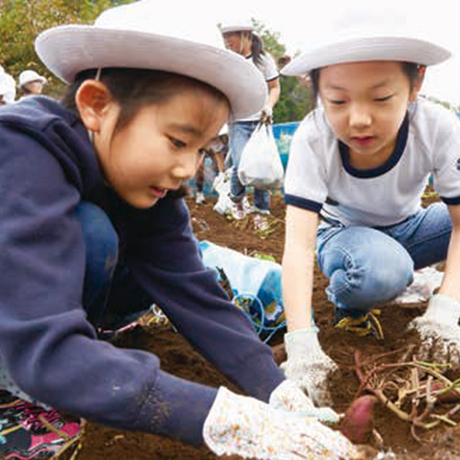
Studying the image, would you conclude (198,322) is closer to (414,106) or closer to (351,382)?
(351,382)

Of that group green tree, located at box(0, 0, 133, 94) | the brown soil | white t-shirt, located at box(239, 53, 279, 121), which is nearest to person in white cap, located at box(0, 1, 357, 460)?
the brown soil

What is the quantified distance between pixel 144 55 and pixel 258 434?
792 mm

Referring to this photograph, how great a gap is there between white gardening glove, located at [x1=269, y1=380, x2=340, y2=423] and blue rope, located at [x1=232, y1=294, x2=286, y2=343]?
0.71 m

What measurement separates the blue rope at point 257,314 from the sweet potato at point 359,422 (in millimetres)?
972

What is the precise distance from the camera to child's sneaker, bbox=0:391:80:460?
4.34 ft

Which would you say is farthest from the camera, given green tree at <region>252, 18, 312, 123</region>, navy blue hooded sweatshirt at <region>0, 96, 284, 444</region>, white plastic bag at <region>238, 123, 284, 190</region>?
green tree at <region>252, 18, 312, 123</region>

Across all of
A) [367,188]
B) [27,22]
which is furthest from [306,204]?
[27,22]

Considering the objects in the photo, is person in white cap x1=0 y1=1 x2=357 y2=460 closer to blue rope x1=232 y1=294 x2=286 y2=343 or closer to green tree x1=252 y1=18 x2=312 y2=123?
blue rope x1=232 y1=294 x2=286 y2=343

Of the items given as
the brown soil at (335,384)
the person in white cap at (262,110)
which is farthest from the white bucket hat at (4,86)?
the brown soil at (335,384)

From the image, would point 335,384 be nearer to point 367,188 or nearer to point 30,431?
point 367,188

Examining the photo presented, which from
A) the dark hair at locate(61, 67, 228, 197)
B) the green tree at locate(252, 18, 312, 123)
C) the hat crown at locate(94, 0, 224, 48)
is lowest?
the green tree at locate(252, 18, 312, 123)

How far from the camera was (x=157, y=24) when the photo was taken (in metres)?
1.18

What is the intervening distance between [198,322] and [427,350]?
0.72m

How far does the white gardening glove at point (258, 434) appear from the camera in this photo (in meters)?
0.99
